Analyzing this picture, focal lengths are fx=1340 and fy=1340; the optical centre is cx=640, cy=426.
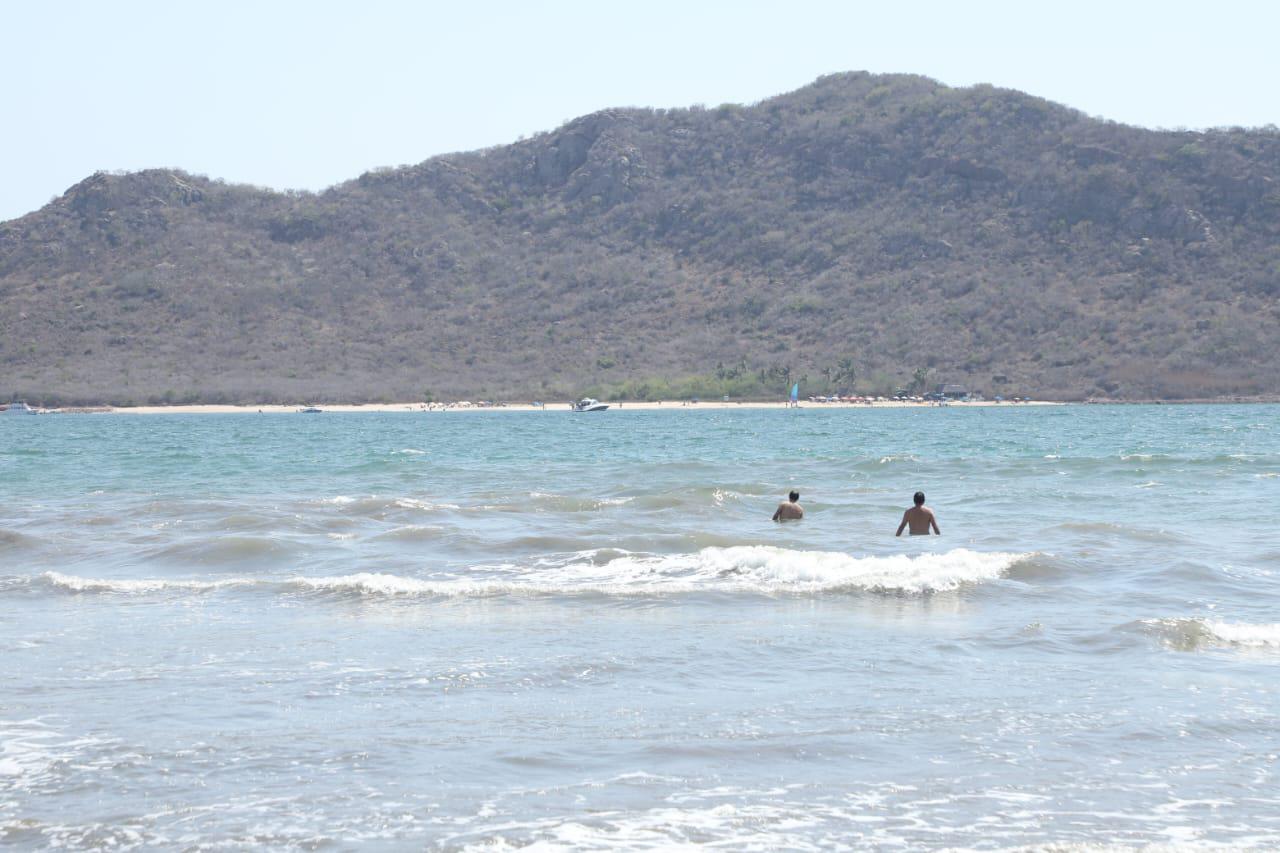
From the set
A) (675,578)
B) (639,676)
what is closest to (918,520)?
(675,578)

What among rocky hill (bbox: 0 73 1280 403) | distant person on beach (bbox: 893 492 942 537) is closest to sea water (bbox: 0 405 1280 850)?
distant person on beach (bbox: 893 492 942 537)

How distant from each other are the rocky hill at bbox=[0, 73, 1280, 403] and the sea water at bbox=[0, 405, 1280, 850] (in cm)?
7943

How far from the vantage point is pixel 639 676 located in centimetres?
1027

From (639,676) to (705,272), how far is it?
365 ft

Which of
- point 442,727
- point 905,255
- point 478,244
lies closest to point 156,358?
point 478,244

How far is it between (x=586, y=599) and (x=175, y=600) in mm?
4395

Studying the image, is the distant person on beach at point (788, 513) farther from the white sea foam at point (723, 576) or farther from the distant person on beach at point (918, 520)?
the white sea foam at point (723, 576)

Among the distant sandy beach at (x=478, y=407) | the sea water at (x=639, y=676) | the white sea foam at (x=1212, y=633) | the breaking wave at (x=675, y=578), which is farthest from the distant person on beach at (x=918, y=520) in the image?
the distant sandy beach at (x=478, y=407)

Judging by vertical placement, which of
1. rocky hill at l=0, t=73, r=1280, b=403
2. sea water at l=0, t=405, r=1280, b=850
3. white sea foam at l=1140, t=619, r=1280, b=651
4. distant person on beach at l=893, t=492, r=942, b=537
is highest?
rocky hill at l=0, t=73, r=1280, b=403

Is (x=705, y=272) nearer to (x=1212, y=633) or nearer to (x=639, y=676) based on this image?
(x=1212, y=633)

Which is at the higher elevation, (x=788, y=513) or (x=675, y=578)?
(x=788, y=513)

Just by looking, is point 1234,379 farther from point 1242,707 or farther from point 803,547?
point 1242,707

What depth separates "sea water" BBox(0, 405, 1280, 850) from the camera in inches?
285

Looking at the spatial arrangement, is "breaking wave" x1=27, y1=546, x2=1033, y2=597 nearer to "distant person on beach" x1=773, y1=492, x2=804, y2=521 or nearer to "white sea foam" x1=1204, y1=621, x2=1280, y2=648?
"white sea foam" x1=1204, y1=621, x2=1280, y2=648
